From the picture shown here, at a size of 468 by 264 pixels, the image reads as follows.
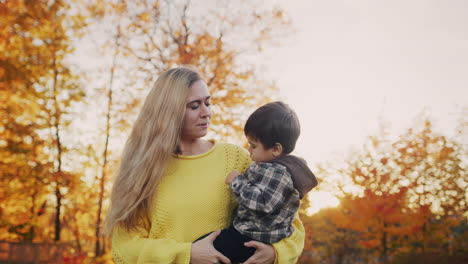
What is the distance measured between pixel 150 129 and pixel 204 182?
54 centimetres

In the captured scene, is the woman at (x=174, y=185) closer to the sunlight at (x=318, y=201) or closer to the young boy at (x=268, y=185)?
the young boy at (x=268, y=185)

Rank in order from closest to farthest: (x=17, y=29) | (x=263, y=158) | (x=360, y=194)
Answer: (x=263, y=158)
(x=17, y=29)
(x=360, y=194)

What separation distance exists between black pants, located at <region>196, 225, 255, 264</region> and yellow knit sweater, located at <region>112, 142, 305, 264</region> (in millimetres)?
159

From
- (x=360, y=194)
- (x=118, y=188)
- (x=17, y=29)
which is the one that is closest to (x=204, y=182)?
(x=118, y=188)

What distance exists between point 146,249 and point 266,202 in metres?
0.79

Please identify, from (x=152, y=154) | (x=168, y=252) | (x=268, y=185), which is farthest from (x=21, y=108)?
(x=268, y=185)

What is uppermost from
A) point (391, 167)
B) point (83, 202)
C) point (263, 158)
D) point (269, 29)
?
point (269, 29)

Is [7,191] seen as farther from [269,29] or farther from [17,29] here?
[269,29]

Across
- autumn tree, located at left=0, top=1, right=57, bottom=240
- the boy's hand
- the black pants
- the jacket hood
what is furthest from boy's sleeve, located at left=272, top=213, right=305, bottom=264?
autumn tree, located at left=0, top=1, right=57, bottom=240

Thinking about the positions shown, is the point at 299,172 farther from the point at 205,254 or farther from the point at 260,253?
the point at 205,254

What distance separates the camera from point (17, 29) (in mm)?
10375

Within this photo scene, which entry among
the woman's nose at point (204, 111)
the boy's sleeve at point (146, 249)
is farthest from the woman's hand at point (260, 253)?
the woman's nose at point (204, 111)

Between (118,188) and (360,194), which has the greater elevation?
(118,188)

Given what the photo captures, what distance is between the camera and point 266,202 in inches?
86.4
